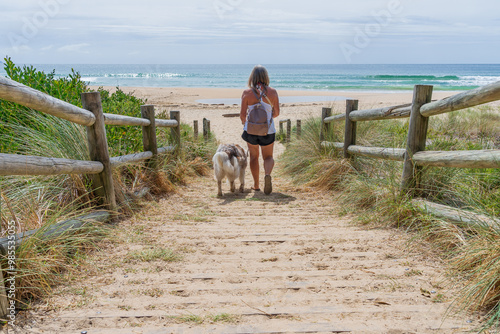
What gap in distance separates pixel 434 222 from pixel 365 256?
77cm

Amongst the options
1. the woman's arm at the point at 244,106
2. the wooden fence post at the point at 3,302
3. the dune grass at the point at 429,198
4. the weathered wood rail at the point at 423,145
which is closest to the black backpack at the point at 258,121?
the woman's arm at the point at 244,106

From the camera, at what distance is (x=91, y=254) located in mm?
3348

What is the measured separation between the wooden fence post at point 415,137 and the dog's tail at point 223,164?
106 inches

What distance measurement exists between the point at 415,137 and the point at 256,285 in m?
2.66

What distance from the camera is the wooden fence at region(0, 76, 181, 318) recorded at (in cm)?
265

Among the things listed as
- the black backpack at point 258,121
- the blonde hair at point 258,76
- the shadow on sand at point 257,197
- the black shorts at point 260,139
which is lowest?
the shadow on sand at point 257,197

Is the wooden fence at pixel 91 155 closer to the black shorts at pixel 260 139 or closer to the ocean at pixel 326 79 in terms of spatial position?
the black shorts at pixel 260 139

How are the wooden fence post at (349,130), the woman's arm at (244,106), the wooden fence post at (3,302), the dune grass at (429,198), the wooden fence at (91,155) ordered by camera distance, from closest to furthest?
the wooden fence post at (3,302)
the dune grass at (429,198)
the wooden fence at (91,155)
the woman's arm at (244,106)
the wooden fence post at (349,130)

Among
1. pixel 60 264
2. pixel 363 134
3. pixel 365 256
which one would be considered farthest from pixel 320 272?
pixel 363 134

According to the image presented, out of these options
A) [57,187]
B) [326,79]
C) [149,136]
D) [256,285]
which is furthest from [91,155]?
[326,79]

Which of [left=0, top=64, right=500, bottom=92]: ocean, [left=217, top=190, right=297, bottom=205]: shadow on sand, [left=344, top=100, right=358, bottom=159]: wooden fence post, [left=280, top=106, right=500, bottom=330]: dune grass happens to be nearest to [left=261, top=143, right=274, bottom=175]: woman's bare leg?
[left=217, top=190, right=297, bottom=205]: shadow on sand

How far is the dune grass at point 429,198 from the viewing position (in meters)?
2.44

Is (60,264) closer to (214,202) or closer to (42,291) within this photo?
(42,291)

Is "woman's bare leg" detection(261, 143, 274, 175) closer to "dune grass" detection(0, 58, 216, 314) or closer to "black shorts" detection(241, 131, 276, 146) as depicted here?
"black shorts" detection(241, 131, 276, 146)
